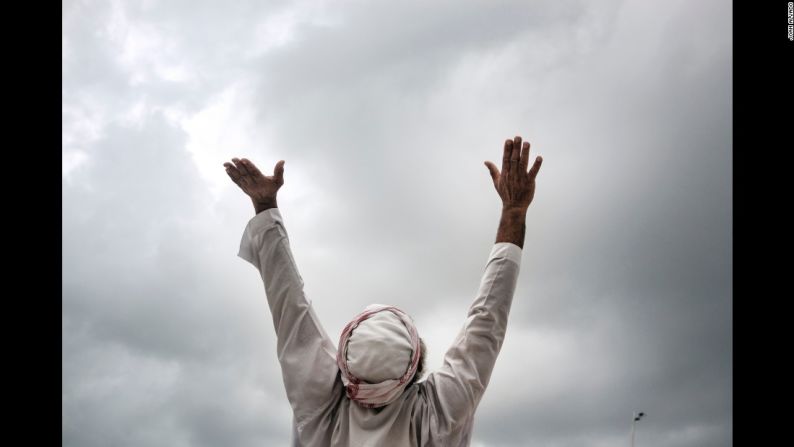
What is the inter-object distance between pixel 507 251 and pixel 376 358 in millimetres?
1162

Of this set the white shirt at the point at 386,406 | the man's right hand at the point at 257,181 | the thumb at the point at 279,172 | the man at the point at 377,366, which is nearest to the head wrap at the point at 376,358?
the man at the point at 377,366

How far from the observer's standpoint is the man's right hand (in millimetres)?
5492

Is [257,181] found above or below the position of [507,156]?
below

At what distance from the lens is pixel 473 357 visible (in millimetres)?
5055

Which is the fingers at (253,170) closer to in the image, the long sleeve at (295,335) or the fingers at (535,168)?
the long sleeve at (295,335)

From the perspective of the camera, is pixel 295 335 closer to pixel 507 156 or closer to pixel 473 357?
pixel 473 357

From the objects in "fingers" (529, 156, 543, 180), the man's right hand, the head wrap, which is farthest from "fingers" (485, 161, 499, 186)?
the man's right hand

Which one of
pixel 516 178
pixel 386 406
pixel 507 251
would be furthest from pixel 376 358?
pixel 516 178

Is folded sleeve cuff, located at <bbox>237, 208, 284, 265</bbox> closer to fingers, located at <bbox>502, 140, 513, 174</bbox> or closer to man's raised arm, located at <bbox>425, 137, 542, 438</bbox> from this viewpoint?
man's raised arm, located at <bbox>425, 137, 542, 438</bbox>

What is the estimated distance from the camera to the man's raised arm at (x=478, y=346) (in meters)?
5.00

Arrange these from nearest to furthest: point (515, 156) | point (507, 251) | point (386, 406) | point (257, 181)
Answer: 1. point (386, 406)
2. point (507, 251)
3. point (257, 181)
4. point (515, 156)

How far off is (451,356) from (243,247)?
1.56 meters
